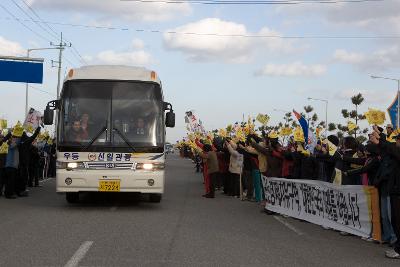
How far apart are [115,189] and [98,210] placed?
0.74 metres

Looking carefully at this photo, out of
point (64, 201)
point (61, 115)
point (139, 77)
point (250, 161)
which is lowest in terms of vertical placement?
point (64, 201)

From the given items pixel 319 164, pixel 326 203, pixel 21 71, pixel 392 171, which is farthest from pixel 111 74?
pixel 21 71

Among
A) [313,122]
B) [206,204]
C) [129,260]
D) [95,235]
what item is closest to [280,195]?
[206,204]

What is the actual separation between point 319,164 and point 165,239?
5.23 metres

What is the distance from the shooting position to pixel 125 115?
41.3 feet

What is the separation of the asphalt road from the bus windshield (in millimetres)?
1592

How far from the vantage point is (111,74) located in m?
13.1

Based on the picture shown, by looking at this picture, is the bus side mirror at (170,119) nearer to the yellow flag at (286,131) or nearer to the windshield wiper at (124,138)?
the windshield wiper at (124,138)

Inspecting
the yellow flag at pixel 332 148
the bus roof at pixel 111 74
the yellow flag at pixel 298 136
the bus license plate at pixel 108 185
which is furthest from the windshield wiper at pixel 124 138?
the yellow flag at pixel 332 148

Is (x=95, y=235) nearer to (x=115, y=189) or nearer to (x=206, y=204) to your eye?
(x=115, y=189)

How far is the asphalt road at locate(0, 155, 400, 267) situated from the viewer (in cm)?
734

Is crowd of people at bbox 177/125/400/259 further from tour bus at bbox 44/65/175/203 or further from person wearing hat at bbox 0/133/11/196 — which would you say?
person wearing hat at bbox 0/133/11/196

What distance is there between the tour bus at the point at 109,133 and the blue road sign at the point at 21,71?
40.7 feet

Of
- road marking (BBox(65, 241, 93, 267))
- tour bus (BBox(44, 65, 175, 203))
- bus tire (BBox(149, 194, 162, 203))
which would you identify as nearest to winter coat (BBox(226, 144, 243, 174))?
bus tire (BBox(149, 194, 162, 203))
